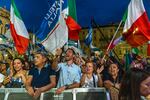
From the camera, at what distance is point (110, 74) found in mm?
7660

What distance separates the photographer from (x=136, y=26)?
34.5 ft

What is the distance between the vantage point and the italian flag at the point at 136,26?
10500 millimetres

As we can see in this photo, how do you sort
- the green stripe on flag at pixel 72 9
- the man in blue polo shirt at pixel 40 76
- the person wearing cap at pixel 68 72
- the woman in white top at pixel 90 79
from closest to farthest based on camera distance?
the man in blue polo shirt at pixel 40 76, the woman in white top at pixel 90 79, the person wearing cap at pixel 68 72, the green stripe on flag at pixel 72 9

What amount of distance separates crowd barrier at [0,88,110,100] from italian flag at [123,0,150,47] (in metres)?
4.10

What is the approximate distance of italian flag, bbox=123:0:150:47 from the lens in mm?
10500

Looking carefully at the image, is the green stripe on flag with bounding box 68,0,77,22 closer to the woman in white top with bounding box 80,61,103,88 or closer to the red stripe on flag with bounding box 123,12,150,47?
the red stripe on flag with bounding box 123,12,150,47

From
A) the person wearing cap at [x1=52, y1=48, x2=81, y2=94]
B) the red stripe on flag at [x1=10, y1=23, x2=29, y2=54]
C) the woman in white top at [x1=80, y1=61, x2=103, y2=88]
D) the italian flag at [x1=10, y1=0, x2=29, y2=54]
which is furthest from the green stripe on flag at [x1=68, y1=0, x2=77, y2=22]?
the woman in white top at [x1=80, y1=61, x2=103, y2=88]

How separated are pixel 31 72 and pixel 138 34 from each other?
12.7 feet

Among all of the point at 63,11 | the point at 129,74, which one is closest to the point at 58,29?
the point at 63,11

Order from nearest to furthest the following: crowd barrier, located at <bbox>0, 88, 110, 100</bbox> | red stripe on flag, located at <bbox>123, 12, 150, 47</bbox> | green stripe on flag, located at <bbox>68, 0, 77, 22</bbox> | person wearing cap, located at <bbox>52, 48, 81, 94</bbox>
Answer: crowd barrier, located at <bbox>0, 88, 110, 100</bbox>, person wearing cap, located at <bbox>52, 48, 81, 94</bbox>, red stripe on flag, located at <bbox>123, 12, 150, 47</bbox>, green stripe on flag, located at <bbox>68, 0, 77, 22</bbox>

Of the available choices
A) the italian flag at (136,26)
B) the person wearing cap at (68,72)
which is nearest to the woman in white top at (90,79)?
the person wearing cap at (68,72)

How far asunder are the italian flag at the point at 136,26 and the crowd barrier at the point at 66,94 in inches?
161

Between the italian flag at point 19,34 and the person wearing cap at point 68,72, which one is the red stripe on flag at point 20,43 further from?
the person wearing cap at point 68,72

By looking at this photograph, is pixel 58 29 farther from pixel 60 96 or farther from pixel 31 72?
pixel 60 96
